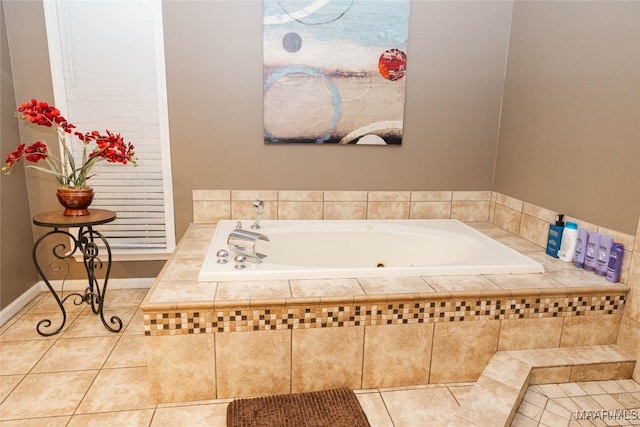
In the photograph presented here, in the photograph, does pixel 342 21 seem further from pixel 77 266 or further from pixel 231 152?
pixel 77 266

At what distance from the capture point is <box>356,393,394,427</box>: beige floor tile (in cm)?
167

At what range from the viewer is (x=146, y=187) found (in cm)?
276

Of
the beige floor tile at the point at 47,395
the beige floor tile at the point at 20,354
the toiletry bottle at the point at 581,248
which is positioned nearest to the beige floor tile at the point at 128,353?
the beige floor tile at the point at 47,395

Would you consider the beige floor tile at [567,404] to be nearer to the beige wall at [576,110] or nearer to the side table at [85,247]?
the beige wall at [576,110]

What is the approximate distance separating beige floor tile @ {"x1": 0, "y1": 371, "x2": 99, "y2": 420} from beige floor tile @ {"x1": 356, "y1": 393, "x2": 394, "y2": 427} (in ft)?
3.65

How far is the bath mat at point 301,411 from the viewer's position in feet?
5.32

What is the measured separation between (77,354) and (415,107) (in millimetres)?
2493

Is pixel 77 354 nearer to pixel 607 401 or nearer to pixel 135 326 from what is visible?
pixel 135 326

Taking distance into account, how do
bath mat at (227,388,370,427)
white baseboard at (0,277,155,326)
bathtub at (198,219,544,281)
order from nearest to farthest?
bath mat at (227,388,370,427), bathtub at (198,219,544,281), white baseboard at (0,277,155,326)

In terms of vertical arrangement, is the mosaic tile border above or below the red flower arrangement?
below

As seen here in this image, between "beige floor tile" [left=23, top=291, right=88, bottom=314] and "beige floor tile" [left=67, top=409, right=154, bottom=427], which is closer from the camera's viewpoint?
"beige floor tile" [left=67, top=409, right=154, bottom=427]

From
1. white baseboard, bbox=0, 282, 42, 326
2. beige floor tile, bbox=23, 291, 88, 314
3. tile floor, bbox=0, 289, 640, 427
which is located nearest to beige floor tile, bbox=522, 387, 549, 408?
tile floor, bbox=0, 289, 640, 427

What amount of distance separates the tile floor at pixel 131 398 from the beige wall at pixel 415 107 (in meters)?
0.84

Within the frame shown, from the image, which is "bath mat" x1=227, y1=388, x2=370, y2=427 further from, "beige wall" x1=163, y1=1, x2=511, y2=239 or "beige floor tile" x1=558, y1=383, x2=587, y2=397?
"beige wall" x1=163, y1=1, x2=511, y2=239
